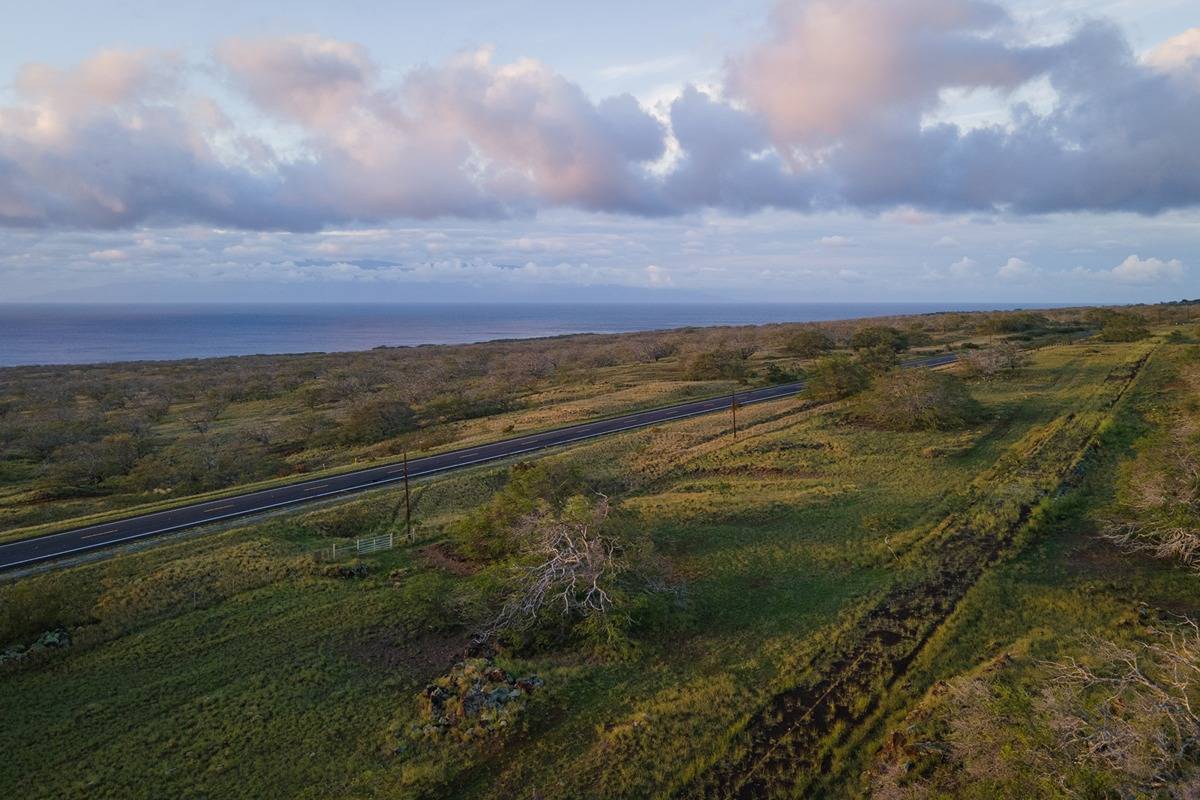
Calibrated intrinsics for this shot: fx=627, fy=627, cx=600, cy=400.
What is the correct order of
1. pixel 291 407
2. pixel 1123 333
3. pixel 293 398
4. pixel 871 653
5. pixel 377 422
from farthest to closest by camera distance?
pixel 1123 333 → pixel 293 398 → pixel 291 407 → pixel 377 422 → pixel 871 653

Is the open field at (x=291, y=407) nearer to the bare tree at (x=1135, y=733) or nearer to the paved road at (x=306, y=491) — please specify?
the paved road at (x=306, y=491)

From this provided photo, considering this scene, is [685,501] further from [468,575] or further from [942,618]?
[942,618]

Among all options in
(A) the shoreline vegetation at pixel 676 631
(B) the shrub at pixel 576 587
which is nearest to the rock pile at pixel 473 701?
(A) the shoreline vegetation at pixel 676 631

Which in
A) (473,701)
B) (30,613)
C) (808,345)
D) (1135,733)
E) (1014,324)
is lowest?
(473,701)

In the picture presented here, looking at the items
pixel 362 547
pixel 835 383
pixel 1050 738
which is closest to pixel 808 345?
pixel 835 383

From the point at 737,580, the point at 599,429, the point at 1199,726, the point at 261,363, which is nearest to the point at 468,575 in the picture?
the point at 737,580

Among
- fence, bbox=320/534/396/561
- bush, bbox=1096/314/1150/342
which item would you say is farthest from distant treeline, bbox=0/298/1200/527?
fence, bbox=320/534/396/561

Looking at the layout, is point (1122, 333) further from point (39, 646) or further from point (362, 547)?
point (39, 646)
